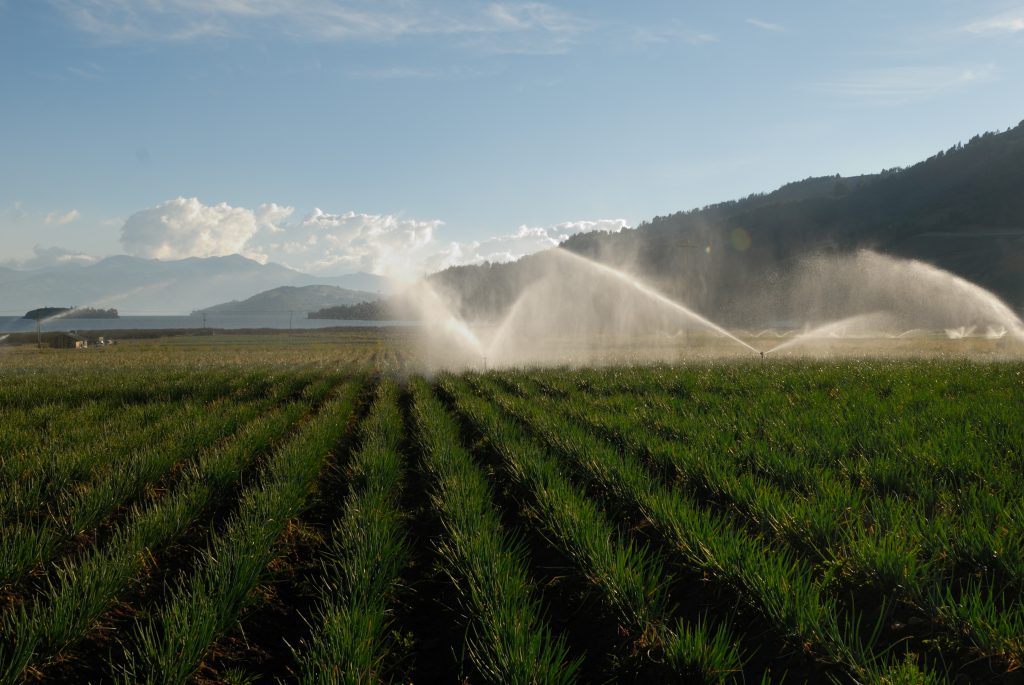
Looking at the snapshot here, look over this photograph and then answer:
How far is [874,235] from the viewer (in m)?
146

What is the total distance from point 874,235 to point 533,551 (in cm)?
16411

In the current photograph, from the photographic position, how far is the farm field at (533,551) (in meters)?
3.75

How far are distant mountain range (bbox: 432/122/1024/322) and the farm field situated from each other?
85661 millimetres

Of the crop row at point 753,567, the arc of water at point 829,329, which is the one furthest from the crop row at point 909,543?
the arc of water at point 829,329

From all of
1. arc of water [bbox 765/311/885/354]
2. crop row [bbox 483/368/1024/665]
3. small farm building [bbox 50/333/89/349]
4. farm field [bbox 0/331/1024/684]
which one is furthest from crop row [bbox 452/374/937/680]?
small farm building [bbox 50/333/89/349]

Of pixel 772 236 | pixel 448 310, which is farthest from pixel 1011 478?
pixel 772 236

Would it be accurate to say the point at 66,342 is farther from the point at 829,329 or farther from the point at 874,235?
the point at 874,235

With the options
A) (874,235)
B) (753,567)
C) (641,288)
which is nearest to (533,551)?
(753,567)

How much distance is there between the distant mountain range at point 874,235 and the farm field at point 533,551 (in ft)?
281

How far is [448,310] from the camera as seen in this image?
39.2m

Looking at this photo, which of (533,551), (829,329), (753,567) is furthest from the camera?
(829,329)

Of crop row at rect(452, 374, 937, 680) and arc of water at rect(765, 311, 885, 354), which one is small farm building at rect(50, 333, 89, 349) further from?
crop row at rect(452, 374, 937, 680)

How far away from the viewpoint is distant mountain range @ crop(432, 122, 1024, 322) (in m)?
124

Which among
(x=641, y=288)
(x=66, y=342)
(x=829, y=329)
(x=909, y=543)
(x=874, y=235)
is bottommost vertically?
(x=829, y=329)
